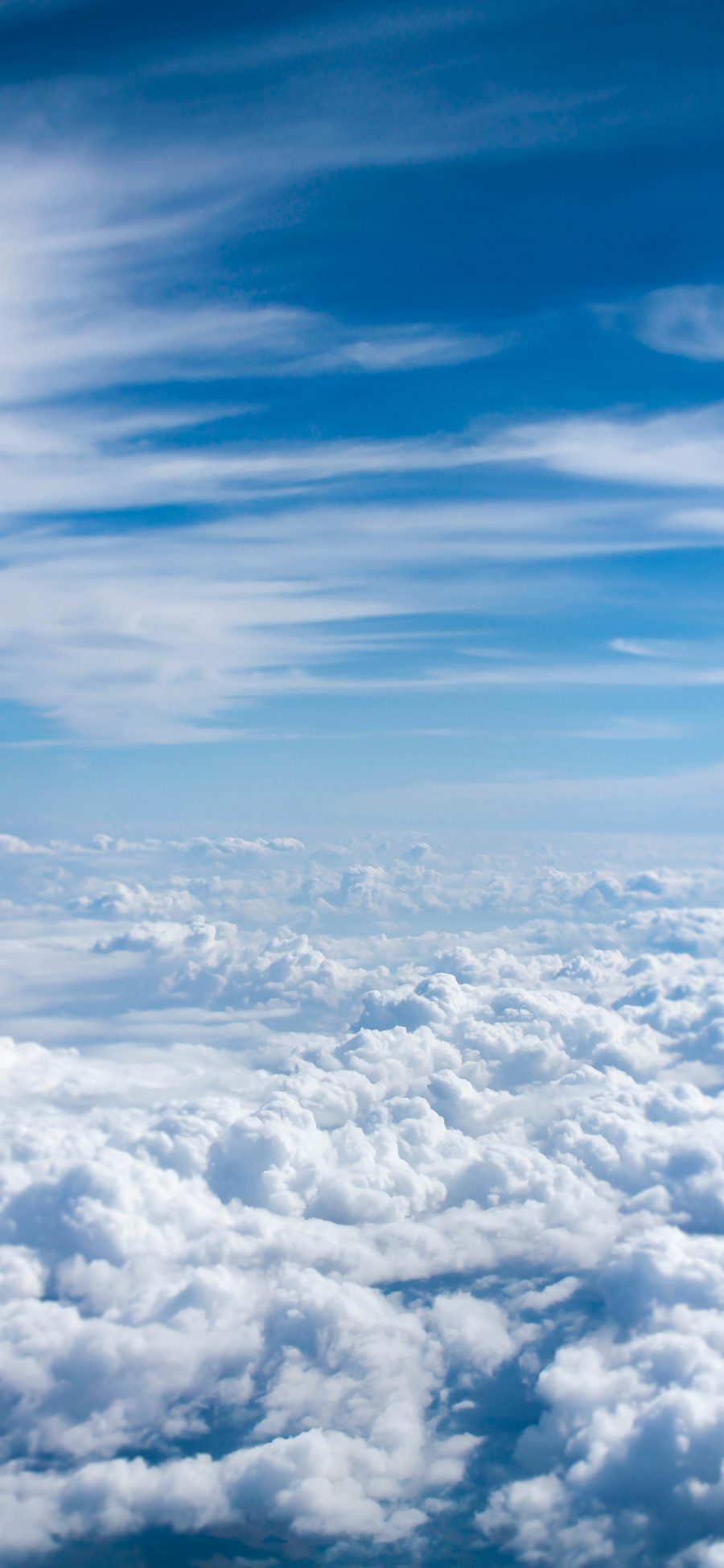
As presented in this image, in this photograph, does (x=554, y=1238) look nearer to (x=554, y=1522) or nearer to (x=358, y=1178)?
(x=358, y=1178)

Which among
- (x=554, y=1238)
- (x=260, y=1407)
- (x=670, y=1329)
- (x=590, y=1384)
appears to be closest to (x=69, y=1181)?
(x=260, y=1407)

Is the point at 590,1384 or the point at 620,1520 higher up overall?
the point at 590,1384

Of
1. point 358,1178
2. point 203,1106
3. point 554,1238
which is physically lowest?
point 554,1238

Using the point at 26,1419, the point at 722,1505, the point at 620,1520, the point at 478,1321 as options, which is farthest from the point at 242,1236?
the point at 722,1505

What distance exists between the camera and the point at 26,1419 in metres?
121

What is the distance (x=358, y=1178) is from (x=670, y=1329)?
73.1m

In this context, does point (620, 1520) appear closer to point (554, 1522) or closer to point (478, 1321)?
point (554, 1522)

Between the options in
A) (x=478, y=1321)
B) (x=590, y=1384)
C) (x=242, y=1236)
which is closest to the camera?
(x=590, y=1384)

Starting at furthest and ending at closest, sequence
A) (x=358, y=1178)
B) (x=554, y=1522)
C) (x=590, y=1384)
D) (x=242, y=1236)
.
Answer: (x=358, y=1178) < (x=242, y=1236) < (x=590, y=1384) < (x=554, y=1522)

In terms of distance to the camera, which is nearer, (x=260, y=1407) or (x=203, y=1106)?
(x=260, y=1407)

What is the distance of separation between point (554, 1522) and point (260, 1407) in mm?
43824

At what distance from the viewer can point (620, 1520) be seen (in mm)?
106375

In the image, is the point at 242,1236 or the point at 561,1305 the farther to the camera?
the point at 561,1305

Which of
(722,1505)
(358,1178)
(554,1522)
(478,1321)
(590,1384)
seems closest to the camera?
(722,1505)
